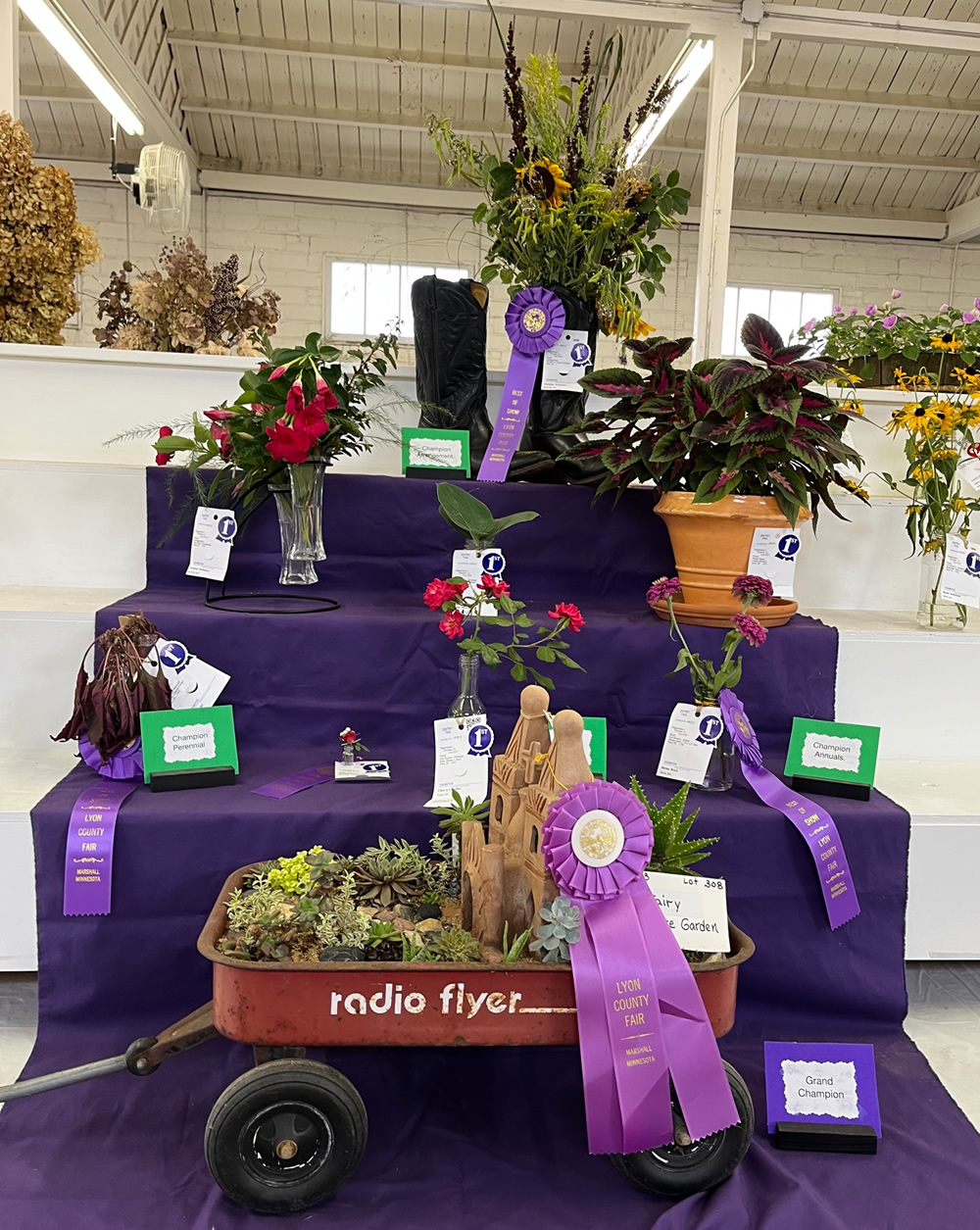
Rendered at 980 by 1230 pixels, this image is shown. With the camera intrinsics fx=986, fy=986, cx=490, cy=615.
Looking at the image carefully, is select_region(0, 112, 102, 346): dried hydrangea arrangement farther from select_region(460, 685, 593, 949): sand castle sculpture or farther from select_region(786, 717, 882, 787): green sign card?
select_region(786, 717, 882, 787): green sign card

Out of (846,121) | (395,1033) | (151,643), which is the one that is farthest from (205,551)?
(846,121)

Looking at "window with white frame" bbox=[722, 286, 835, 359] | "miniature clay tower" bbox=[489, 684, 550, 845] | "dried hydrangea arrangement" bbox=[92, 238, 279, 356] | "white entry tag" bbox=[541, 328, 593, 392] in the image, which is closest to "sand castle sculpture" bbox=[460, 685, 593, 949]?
"miniature clay tower" bbox=[489, 684, 550, 845]

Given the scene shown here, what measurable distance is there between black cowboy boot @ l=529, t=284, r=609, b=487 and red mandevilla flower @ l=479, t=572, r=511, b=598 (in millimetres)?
687

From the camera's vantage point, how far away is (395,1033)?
46.3 inches

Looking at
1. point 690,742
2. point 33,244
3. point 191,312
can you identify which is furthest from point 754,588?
point 33,244

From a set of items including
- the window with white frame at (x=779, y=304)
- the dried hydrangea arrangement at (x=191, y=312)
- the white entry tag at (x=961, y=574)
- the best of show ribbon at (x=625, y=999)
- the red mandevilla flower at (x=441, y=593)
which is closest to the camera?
the best of show ribbon at (x=625, y=999)

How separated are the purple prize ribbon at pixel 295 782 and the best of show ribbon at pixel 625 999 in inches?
21.9

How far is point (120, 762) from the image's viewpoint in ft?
5.28

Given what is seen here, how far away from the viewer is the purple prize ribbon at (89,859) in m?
1.46

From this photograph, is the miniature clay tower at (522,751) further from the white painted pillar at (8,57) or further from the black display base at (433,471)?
the white painted pillar at (8,57)

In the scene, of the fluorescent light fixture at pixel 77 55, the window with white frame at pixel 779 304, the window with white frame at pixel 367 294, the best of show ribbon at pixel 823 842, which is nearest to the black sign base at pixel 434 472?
the best of show ribbon at pixel 823 842

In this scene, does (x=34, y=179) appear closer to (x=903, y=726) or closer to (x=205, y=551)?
(x=205, y=551)

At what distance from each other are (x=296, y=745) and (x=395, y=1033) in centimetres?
76

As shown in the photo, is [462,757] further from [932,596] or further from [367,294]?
[367,294]
